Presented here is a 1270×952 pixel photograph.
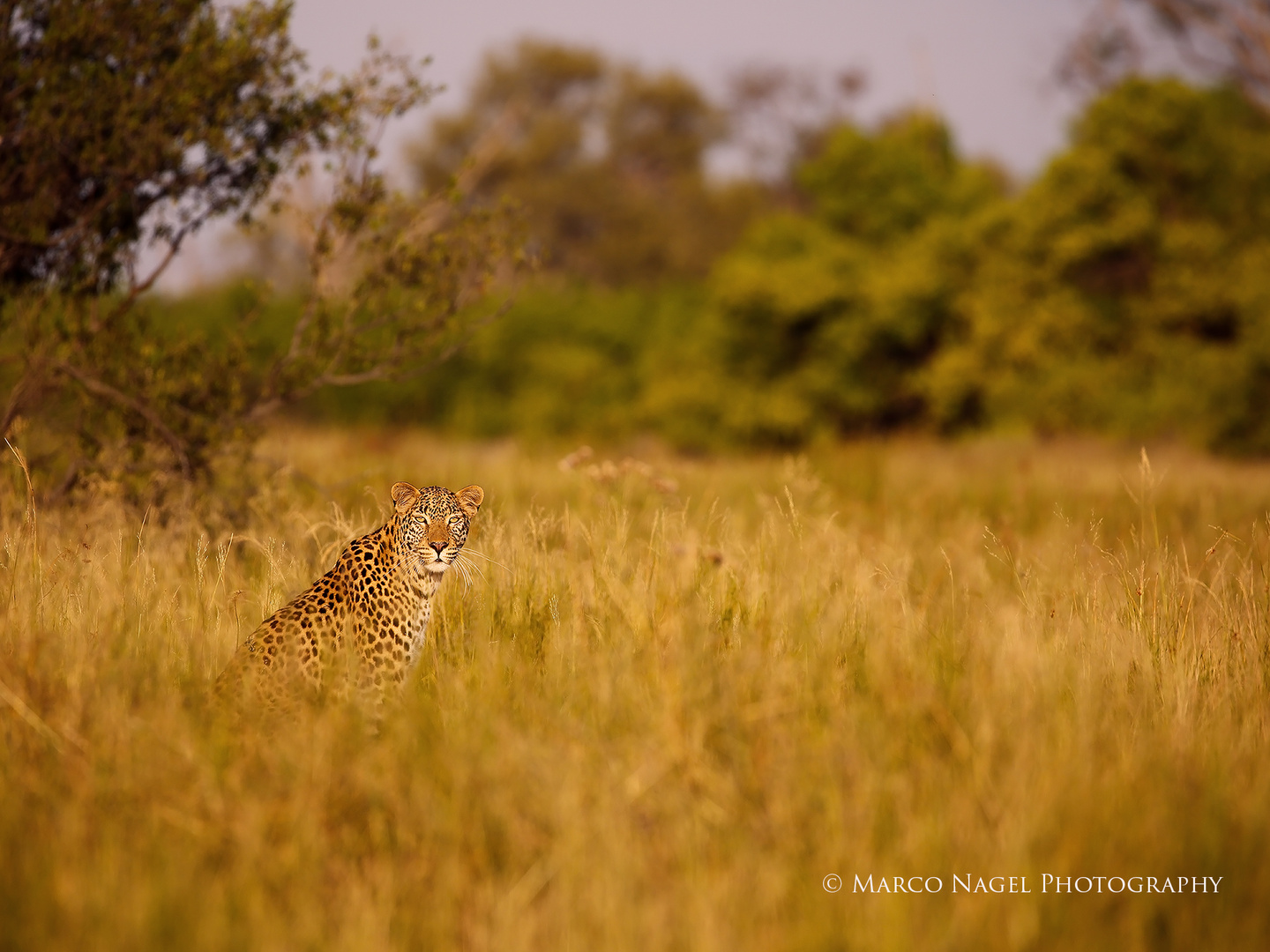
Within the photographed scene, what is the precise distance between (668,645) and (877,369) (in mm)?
20387

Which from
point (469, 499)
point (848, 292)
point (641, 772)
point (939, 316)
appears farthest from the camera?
point (939, 316)

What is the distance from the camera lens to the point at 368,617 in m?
4.25

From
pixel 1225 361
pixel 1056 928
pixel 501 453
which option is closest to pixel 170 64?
pixel 1056 928

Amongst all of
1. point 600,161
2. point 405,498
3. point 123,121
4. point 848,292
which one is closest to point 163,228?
point 123,121

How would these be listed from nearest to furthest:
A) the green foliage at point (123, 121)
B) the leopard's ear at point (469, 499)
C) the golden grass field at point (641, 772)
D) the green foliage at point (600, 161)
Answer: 1. the golden grass field at point (641, 772)
2. the leopard's ear at point (469, 499)
3. the green foliage at point (123, 121)
4. the green foliage at point (600, 161)

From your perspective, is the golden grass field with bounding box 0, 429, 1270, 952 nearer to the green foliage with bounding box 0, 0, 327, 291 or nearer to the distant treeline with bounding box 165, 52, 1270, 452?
the green foliage with bounding box 0, 0, 327, 291

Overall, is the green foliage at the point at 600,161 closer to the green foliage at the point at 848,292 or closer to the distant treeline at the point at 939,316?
the distant treeline at the point at 939,316

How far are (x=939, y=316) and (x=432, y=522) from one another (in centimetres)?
2028

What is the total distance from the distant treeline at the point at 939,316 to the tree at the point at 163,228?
6919 millimetres

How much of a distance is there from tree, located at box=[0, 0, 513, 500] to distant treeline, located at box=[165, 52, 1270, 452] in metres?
6.92

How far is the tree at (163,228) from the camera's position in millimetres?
7117

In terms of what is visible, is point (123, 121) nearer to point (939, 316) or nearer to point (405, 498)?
point (405, 498)

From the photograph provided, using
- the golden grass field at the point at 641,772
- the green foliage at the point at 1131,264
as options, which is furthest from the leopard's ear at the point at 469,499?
the green foliage at the point at 1131,264

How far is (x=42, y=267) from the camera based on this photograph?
25.0ft
